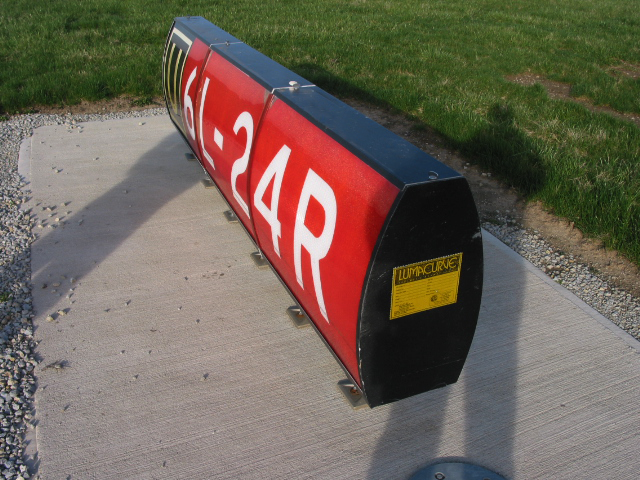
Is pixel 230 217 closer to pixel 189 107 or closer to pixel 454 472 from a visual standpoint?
pixel 189 107

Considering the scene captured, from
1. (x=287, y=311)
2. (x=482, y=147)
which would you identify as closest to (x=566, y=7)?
(x=482, y=147)

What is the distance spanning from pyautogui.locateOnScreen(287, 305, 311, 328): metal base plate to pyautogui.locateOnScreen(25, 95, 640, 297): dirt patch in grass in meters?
2.47

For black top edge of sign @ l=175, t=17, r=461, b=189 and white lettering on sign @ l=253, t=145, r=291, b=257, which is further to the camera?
white lettering on sign @ l=253, t=145, r=291, b=257

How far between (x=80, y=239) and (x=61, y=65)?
215 inches

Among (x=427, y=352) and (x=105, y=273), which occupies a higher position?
(x=427, y=352)

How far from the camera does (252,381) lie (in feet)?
12.3

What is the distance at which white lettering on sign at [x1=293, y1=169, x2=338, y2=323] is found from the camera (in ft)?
9.80

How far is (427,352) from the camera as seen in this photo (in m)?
3.04

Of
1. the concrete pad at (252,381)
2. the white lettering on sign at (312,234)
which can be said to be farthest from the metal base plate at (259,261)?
the white lettering on sign at (312,234)

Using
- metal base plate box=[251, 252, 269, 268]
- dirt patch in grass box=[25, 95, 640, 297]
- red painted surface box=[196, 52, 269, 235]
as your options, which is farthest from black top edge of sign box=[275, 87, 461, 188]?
dirt patch in grass box=[25, 95, 640, 297]

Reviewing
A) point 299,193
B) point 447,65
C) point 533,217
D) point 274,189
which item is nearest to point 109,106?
point 447,65

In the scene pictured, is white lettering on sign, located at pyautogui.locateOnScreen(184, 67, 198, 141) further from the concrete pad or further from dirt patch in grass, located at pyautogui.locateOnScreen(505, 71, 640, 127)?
dirt patch in grass, located at pyautogui.locateOnScreen(505, 71, 640, 127)

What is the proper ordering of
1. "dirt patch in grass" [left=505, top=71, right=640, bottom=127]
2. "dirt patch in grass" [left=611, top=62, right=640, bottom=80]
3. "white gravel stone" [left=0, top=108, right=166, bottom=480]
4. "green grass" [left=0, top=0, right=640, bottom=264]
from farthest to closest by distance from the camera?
"dirt patch in grass" [left=611, top=62, right=640, bottom=80], "dirt patch in grass" [left=505, top=71, right=640, bottom=127], "green grass" [left=0, top=0, right=640, bottom=264], "white gravel stone" [left=0, top=108, right=166, bottom=480]

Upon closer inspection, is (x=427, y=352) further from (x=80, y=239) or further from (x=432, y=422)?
(x=80, y=239)
